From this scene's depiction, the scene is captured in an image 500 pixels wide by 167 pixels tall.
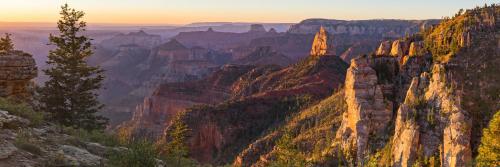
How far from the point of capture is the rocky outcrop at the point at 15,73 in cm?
3522

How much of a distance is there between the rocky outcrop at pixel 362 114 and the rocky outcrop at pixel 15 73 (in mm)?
43538

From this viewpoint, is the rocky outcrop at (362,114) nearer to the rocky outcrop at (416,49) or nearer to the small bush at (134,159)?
the rocky outcrop at (416,49)

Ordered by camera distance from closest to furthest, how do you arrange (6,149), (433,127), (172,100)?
1. (6,149)
2. (433,127)
3. (172,100)

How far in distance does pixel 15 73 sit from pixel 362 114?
4874cm

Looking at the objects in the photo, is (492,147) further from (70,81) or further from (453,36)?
(453,36)

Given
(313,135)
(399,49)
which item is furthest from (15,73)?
(399,49)

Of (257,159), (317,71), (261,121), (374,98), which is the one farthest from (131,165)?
(317,71)

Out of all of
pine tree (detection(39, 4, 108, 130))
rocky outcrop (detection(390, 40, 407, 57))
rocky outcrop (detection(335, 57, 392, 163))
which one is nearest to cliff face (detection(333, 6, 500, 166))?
rocky outcrop (detection(335, 57, 392, 163))

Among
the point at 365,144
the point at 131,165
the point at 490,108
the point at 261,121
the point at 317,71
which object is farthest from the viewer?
the point at 317,71

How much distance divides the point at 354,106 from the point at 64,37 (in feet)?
141

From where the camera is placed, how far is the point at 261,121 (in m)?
122

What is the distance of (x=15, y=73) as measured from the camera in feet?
117

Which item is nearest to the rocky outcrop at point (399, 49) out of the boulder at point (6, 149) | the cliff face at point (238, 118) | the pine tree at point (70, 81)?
the cliff face at point (238, 118)

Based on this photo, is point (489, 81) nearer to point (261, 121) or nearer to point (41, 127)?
point (41, 127)
